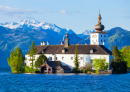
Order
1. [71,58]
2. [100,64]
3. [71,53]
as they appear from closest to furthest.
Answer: [100,64]
[71,58]
[71,53]

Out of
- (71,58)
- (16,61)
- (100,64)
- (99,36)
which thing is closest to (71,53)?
(71,58)

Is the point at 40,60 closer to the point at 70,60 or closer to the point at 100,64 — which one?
the point at 70,60

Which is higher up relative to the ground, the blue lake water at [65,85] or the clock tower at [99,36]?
the clock tower at [99,36]

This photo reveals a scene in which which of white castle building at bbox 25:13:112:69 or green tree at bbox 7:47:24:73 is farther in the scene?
green tree at bbox 7:47:24:73

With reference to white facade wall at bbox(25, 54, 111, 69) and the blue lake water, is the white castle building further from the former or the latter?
the blue lake water

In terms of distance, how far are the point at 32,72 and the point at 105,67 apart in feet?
90.7

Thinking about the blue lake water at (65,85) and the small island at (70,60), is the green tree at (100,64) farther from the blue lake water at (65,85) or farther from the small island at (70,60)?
the blue lake water at (65,85)

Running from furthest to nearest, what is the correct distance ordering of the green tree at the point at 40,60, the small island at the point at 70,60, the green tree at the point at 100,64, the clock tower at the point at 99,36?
1. the clock tower at the point at 99,36
2. the green tree at the point at 40,60
3. the small island at the point at 70,60
4. the green tree at the point at 100,64

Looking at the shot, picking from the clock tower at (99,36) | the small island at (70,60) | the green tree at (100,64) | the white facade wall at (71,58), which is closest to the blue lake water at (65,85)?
the green tree at (100,64)

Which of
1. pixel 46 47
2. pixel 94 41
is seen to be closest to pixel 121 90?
pixel 46 47

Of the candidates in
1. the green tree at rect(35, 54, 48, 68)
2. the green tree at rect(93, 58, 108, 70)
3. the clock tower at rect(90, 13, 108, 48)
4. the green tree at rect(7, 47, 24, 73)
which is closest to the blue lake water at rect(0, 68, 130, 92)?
the green tree at rect(93, 58, 108, 70)

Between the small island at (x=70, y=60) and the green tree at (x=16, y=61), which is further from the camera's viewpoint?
the green tree at (x=16, y=61)

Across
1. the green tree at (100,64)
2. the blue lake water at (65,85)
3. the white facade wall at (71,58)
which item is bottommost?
the blue lake water at (65,85)

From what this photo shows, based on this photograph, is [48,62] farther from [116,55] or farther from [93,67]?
[116,55]
